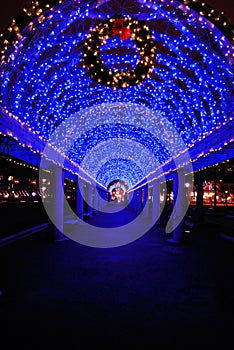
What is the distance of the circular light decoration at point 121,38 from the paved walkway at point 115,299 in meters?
4.87

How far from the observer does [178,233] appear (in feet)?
49.5

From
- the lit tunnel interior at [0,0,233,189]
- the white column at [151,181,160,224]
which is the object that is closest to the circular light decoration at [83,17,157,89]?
the lit tunnel interior at [0,0,233,189]

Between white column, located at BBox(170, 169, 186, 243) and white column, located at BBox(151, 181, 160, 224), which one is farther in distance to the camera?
white column, located at BBox(151, 181, 160, 224)

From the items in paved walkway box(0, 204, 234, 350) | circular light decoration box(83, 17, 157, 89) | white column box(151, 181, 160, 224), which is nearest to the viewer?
paved walkway box(0, 204, 234, 350)

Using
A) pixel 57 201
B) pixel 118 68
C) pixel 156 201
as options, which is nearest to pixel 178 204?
pixel 57 201

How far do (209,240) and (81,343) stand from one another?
12435mm

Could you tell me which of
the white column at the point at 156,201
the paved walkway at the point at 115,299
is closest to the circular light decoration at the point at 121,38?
the paved walkway at the point at 115,299

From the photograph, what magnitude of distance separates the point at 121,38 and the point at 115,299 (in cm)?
564

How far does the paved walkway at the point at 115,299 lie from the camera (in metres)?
5.01

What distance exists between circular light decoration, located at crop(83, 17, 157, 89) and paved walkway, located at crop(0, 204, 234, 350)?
192 inches

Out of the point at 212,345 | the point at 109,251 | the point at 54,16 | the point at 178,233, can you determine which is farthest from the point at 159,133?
the point at 212,345

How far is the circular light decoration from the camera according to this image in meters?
7.39

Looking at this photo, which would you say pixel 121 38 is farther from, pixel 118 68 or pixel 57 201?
pixel 57 201

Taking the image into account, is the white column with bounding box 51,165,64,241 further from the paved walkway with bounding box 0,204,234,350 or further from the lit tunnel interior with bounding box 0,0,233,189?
the paved walkway with bounding box 0,204,234,350
